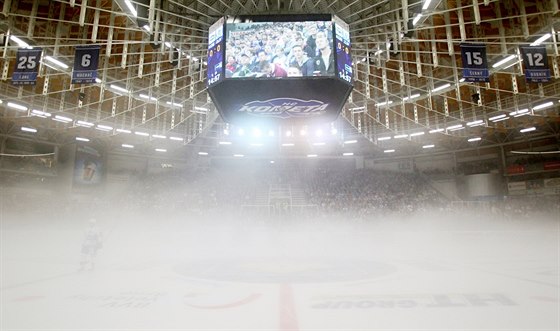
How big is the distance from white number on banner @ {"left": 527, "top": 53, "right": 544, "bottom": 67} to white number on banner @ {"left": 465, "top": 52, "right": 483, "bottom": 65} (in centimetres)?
167

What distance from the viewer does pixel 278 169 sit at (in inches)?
1507

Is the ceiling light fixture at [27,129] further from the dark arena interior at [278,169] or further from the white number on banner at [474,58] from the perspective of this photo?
the white number on banner at [474,58]

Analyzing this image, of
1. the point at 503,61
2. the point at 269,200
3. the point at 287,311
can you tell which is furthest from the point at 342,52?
the point at 269,200

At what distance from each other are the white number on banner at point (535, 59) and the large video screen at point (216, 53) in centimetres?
1025

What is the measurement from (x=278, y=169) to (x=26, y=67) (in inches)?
1150

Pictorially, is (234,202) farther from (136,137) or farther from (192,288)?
(192,288)

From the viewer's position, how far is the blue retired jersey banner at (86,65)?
10250 millimetres

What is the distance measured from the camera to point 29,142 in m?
26.4

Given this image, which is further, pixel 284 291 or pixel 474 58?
pixel 474 58

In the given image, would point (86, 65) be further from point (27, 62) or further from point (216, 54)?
point (216, 54)

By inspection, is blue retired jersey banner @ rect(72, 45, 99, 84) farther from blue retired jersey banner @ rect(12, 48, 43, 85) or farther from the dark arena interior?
blue retired jersey banner @ rect(12, 48, 43, 85)

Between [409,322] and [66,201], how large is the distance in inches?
1193

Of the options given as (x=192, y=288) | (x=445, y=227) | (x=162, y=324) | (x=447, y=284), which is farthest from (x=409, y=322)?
(x=445, y=227)

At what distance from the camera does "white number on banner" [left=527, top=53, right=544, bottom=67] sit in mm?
10328
